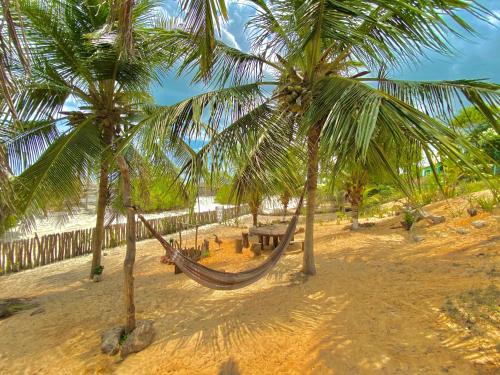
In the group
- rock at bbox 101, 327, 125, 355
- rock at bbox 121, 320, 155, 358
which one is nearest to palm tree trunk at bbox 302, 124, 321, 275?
→ rock at bbox 121, 320, 155, 358

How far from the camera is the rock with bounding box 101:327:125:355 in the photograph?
300 cm

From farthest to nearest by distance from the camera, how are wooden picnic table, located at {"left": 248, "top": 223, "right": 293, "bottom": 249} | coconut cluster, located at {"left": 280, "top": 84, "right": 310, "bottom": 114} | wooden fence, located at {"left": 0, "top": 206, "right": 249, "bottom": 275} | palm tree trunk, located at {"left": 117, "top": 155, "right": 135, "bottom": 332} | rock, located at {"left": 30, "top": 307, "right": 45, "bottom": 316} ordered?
1. wooden picnic table, located at {"left": 248, "top": 223, "right": 293, "bottom": 249}
2. wooden fence, located at {"left": 0, "top": 206, "right": 249, "bottom": 275}
3. rock, located at {"left": 30, "top": 307, "right": 45, "bottom": 316}
4. coconut cluster, located at {"left": 280, "top": 84, "right": 310, "bottom": 114}
5. palm tree trunk, located at {"left": 117, "top": 155, "right": 135, "bottom": 332}

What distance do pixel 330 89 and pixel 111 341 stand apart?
3323mm

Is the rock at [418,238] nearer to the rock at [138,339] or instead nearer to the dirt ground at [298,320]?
the dirt ground at [298,320]

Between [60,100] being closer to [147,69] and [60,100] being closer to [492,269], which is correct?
[147,69]

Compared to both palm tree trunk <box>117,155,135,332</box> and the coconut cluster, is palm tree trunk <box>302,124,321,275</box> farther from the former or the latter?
palm tree trunk <box>117,155,135,332</box>

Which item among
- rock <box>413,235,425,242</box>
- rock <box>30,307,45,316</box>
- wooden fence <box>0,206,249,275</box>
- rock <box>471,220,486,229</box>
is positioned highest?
rock <box>471,220,486,229</box>

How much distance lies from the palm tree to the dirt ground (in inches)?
35.8

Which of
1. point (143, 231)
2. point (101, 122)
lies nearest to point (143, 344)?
point (101, 122)

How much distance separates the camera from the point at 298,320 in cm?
309

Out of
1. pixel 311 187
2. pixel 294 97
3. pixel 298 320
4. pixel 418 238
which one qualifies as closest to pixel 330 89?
pixel 294 97

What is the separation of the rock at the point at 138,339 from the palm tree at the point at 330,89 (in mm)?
1913

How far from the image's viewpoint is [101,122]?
4.91 meters

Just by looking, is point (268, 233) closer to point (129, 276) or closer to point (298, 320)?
point (298, 320)
